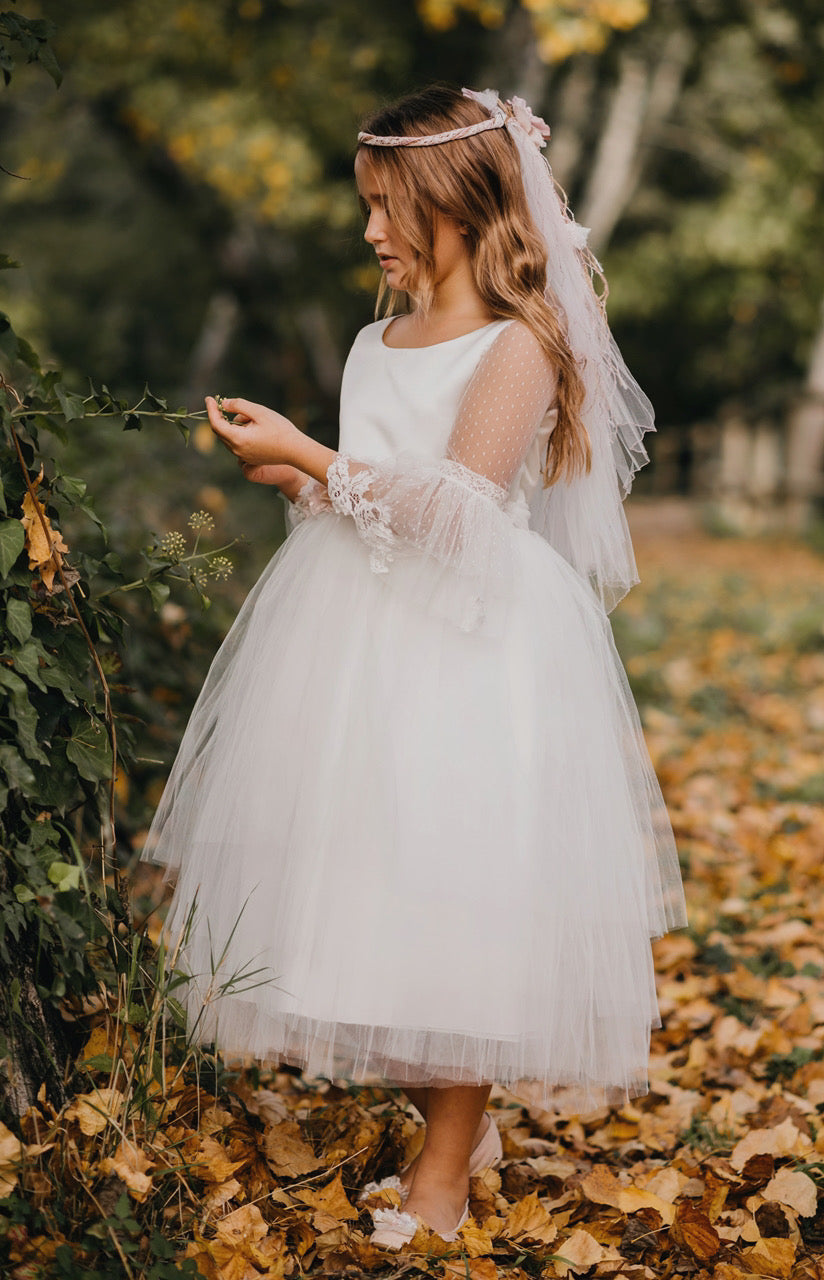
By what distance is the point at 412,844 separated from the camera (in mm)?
2180

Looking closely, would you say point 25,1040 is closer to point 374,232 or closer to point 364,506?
point 364,506

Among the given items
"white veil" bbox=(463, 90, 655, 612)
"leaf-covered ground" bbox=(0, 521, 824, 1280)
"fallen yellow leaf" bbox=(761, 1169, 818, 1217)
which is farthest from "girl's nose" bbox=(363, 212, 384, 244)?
"fallen yellow leaf" bbox=(761, 1169, 818, 1217)

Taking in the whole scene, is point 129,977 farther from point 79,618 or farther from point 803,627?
point 803,627

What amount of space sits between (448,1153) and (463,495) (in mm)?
1213

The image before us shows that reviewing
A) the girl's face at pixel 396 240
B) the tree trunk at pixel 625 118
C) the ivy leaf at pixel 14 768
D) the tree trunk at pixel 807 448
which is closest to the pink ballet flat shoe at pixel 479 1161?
the ivy leaf at pixel 14 768

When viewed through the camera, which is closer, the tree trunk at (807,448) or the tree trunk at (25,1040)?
the tree trunk at (25,1040)

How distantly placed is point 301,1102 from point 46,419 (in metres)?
1.67

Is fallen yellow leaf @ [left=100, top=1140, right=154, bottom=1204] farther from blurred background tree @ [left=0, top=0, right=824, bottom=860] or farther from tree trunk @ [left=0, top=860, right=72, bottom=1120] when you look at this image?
blurred background tree @ [left=0, top=0, right=824, bottom=860]

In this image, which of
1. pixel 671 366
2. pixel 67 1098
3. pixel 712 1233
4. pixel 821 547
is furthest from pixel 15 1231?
pixel 671 366

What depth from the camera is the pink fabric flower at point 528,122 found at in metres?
2.46

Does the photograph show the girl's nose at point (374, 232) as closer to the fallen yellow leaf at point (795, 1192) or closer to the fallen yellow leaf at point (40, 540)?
the fallen yellow leaf at point (40, 540)

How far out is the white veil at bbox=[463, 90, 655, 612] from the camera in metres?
2.43

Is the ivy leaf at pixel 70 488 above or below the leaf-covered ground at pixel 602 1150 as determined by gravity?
above

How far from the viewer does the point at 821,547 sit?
13.0m
